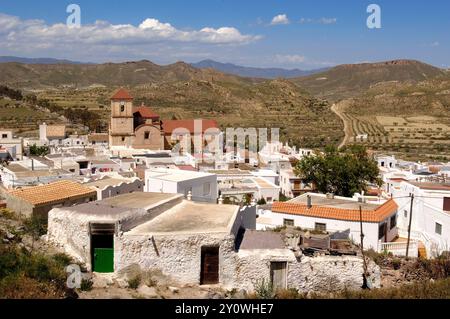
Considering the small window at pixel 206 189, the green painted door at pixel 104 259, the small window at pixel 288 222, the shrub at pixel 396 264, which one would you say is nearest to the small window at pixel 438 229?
the small window at pixel 288 222

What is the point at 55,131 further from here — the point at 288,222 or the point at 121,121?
the point at 288,222

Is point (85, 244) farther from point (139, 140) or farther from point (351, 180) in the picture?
point (139, 140)

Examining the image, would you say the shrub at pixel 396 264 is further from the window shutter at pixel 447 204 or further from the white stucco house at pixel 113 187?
the white stucco house at pixel 113 187

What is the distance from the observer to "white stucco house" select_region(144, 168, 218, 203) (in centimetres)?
1956

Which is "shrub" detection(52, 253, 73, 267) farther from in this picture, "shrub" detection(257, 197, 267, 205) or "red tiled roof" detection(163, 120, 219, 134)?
"red tiled roof" detection(163, 120, 219, 134)

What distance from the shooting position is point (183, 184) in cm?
1970

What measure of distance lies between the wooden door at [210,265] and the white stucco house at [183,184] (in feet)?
27.3

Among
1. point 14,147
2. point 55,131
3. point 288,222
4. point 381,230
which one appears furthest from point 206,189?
point 55,131

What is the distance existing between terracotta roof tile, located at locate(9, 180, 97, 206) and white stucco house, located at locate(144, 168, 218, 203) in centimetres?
352

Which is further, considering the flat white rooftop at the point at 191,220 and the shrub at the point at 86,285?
→ the flat white rooftop at the point at 191,220

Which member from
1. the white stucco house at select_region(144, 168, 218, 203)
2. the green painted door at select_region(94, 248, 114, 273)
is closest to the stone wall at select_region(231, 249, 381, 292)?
the green painted door at select_region(94, 248, 114, 273)

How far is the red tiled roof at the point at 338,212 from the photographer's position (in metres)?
17.6

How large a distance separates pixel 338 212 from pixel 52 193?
9.51 m
